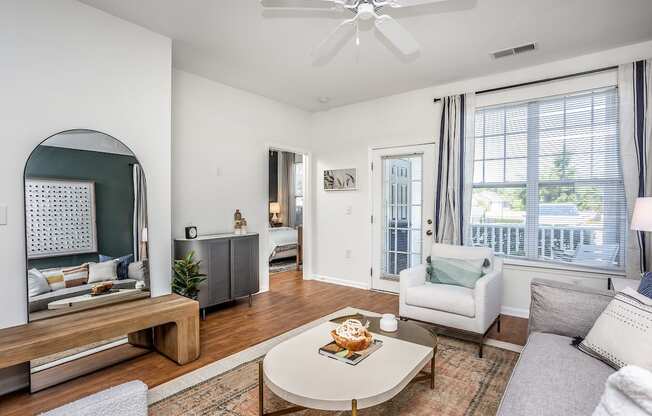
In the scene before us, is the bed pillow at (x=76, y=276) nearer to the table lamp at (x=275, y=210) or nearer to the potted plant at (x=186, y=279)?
the potted plant at (x=186, y=279)

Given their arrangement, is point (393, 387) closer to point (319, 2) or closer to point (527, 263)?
point (319, 2)

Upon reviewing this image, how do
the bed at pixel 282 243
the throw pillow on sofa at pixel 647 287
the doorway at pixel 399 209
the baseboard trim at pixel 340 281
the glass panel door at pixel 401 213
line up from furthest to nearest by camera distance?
the bed at pixel 282 243 < the baseboard trim at pixel 340 281 < the glass panel door at pixel 401 213 < the doorway at pixel 399 209 < the throw pillow on sofa at pixel 647 287

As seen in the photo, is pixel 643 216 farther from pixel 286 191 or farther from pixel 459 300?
pixel 286 191

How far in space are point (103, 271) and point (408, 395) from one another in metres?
2.46

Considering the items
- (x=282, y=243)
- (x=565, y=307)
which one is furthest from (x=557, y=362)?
(x=282, y=243)

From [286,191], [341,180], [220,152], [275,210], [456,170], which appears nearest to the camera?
[456,170]

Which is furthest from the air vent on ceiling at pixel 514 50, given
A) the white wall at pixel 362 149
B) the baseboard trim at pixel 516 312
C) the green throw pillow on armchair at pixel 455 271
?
the baseboard trim at pixel 516 312

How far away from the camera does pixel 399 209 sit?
4746 millimetres

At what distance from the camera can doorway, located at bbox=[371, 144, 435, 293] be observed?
4.46 meters

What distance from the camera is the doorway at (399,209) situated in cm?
446

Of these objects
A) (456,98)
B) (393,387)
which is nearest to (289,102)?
(456,98)

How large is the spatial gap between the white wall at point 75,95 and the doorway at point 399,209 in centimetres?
282

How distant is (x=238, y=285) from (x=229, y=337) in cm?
94

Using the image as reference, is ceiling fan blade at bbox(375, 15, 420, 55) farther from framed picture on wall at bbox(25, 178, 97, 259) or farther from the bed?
the bed
